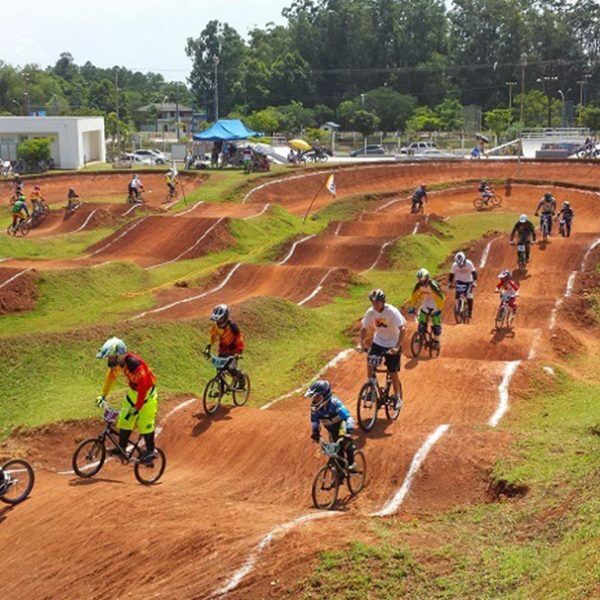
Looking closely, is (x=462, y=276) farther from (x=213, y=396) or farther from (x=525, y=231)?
(x=213, y=396)

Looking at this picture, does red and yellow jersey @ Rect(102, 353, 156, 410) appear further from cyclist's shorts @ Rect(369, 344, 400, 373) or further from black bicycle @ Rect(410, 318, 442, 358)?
black bicycle @ Rect(410, 318, 442, 358)

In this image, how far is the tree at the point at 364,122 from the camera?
99062 mm

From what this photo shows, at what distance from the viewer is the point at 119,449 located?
12.8 m

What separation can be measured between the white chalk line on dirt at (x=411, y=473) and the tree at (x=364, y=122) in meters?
87.8

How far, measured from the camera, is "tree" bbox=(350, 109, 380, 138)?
325 feet

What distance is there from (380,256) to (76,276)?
1136 cm

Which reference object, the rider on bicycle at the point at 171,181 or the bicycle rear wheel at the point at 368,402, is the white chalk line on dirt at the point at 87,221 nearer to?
the rider on bicycle at the point at 171,181

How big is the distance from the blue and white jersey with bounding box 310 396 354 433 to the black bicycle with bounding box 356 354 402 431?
Answer: 2.90m

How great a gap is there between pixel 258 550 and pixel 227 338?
23.4ft

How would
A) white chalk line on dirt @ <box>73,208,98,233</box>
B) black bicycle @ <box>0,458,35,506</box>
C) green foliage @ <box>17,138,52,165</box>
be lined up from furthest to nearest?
1. green foliage @ <box>17,138,52,165</box>
2. white chalk line on dirt @ <box>73,208,98,233</box>
3. black bicycle @ <box>0,458,35,506</box>

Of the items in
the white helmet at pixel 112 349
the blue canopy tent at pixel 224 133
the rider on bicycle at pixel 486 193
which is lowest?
the rider on bicycle at pixel 486 193

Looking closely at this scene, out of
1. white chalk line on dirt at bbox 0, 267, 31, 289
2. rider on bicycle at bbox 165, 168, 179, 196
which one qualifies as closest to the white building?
rider on bicycle at bbox 165, 168, 179, 196

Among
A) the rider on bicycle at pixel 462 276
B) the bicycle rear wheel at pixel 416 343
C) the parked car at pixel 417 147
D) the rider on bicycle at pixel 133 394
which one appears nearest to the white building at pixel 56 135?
the parked car at pixel 417 147

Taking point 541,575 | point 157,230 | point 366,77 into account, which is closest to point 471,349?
point 541,575
